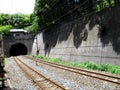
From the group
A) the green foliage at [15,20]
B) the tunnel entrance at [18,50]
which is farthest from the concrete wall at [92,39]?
the green foliage at [15,20]

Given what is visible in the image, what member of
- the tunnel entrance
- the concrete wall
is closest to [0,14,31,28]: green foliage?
the tunnel entrance

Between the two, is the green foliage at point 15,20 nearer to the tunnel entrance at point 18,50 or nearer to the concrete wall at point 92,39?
the tunnel entrance at point 18,50

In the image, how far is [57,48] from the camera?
38.7m

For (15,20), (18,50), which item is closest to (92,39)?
(18,50)

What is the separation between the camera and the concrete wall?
21.5 meters

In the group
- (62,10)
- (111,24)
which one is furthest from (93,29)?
(62,10)

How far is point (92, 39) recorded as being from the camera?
1013 inches

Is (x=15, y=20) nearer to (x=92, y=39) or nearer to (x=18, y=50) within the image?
(x=18, y=50)

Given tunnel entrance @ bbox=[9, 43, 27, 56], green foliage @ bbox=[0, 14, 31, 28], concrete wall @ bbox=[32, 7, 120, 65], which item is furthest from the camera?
green foliage @ bbox=[0, 14, 31, 28]

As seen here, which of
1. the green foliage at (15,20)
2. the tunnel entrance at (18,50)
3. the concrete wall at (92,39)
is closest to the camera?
the concrete wall at (92,39)

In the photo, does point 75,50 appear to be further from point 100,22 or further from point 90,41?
point 100,22

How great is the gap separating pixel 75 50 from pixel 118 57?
10201mm

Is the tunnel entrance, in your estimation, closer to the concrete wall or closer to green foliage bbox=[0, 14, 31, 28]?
green foliage bbox=[0, 14, 31, 28]

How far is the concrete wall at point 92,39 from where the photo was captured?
2155 cm
